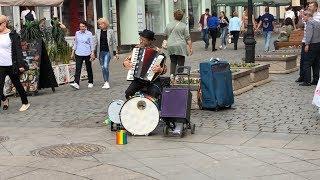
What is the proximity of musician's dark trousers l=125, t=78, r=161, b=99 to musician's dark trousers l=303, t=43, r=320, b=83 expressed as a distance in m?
4.96

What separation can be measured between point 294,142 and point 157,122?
1.88 metres

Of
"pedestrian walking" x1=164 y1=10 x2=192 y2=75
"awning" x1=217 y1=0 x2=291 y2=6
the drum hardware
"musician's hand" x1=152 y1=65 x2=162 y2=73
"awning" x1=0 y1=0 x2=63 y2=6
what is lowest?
the drum hardware

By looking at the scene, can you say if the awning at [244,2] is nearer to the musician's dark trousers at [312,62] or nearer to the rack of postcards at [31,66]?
the musician's dark trousers at [312,62]

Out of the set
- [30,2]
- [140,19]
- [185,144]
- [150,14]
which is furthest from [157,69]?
[150,14]

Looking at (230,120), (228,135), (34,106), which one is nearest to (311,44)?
(230,120)

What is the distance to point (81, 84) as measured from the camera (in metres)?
15.2

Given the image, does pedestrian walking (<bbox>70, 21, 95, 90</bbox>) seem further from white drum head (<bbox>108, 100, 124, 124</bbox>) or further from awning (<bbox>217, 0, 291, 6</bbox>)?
awning (<bbox>217, 0, 291, 6</bbox>)

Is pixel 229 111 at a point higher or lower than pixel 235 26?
lower

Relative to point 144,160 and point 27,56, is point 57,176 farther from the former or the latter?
point 27,56

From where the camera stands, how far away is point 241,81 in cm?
1216

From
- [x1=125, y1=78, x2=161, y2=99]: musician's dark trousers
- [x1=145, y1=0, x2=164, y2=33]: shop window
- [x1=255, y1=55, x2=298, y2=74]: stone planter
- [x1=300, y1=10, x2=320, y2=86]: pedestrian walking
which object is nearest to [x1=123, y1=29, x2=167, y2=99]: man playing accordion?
[x1=125, y1=78, x2=161, y2=99]: musician's dark trousers

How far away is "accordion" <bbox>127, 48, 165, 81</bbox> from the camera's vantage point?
858 cm

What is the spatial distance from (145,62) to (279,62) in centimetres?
777

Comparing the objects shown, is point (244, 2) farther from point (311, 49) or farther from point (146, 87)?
point (146, 87)
